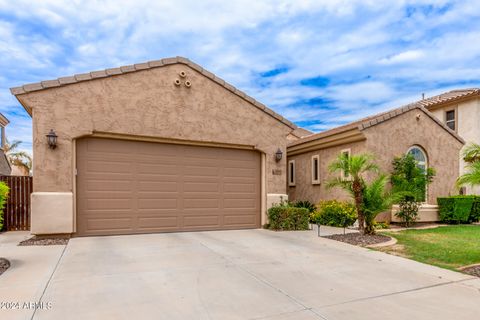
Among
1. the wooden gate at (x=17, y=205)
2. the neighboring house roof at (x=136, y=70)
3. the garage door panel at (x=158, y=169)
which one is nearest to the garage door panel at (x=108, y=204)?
the garage door panel at (x=158, y=169)

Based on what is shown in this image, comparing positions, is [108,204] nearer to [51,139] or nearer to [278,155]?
[51,139]

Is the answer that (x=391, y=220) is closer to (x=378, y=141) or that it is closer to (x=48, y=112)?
(x=378, y=141)

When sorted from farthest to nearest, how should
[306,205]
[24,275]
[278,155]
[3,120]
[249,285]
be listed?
[3,120] < [306,205] < [278,155] < [24,275] < [249,285]

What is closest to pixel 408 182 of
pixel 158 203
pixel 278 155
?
pixel 278 155

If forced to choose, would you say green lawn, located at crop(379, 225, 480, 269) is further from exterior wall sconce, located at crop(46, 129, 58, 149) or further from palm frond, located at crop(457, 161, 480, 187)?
exterior wall sconce, located at crop(46, 129, 58, 149)

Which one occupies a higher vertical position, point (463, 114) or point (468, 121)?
point (463, 114)

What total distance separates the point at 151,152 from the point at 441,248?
25.9 ft

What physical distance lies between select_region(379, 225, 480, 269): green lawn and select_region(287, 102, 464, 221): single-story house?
2.32 m

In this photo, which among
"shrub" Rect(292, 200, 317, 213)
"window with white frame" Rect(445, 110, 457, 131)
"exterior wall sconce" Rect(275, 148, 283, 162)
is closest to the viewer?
"exterior wall sconce" Rect(275, 148, 283, 162)

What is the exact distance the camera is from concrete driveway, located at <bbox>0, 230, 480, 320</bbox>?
320 centimetres

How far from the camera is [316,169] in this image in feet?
42.4

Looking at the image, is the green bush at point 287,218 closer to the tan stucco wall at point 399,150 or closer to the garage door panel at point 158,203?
the tan stucco wall at point 399,150

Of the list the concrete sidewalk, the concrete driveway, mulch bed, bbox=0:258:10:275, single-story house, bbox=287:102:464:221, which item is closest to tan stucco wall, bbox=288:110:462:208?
single-story house, bbox=287:102:464:221

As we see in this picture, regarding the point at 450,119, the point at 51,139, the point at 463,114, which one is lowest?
the point at 51,139
